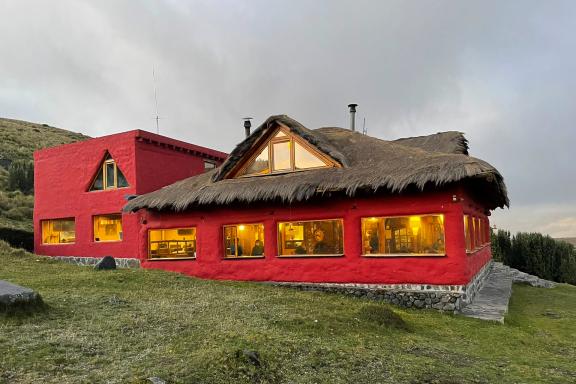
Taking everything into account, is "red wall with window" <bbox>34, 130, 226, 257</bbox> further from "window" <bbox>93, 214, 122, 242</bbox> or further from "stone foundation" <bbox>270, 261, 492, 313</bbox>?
"stone foundation" <bbox>270, 261, 492, 313</bbox>

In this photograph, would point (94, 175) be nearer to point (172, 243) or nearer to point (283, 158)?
point (172, 243)

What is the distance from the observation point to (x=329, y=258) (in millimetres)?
13281

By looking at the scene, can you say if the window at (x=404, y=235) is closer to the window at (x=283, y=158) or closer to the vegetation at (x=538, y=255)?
the window at (x=283, y=158)

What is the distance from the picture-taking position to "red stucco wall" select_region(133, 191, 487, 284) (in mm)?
11531

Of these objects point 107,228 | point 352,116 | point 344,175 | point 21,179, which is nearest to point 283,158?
point 344,175

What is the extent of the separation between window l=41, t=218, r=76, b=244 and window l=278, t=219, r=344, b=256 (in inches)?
481

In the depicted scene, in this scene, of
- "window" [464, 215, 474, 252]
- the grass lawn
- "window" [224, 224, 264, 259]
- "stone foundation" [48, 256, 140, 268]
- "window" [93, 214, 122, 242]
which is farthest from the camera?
"window" [93, 214, 122, 242]

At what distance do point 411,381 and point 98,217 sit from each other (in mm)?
18003

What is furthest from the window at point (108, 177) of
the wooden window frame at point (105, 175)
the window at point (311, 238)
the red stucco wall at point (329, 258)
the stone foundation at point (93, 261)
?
the window at point (311, 238)

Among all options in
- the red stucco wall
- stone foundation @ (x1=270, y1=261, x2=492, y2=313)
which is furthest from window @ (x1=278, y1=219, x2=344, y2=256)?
stone foundation @ (x1=270, y1=261, x2=492, y2=313)

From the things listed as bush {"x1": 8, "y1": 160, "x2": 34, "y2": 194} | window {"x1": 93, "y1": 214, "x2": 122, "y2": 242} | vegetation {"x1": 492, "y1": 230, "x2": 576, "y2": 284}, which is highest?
bush {"x1": 8, "y1": 160, "x2": 34, "y2": 194}

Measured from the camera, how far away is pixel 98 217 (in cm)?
2067

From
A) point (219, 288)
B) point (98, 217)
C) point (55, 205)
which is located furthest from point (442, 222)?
point (55, 205)

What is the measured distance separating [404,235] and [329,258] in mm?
2328
